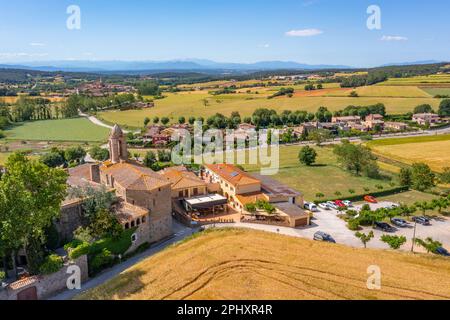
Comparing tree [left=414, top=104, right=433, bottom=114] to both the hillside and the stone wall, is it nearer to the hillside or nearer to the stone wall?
the hillside

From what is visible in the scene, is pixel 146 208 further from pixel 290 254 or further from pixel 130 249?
pixel 290 254

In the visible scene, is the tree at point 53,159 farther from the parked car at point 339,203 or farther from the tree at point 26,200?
the parked car at point 339,203

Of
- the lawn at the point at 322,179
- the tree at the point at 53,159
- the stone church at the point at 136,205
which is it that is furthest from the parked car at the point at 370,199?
the tree at the point at 53,159

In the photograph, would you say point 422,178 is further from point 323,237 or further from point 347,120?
point 347,120

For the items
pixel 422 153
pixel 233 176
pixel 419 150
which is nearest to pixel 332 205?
pixel 233 176

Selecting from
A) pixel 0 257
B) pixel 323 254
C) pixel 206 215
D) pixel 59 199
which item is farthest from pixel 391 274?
pixel 0 257
